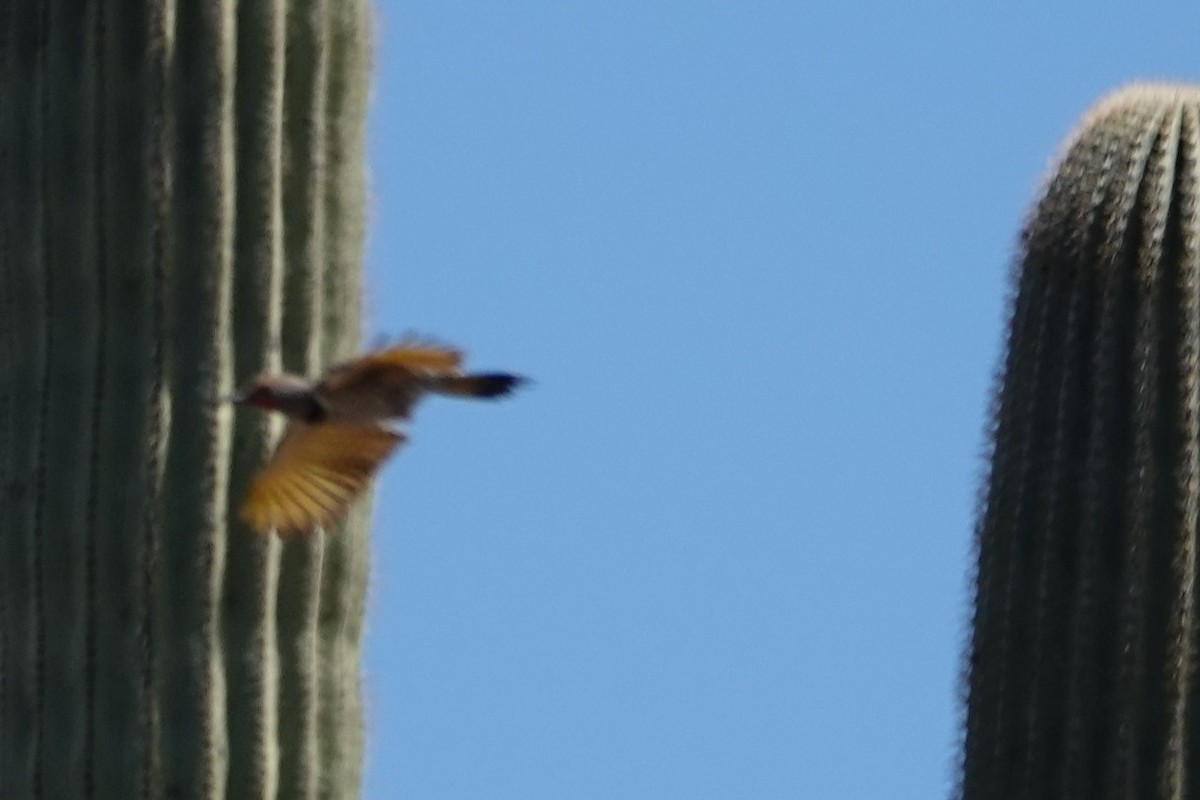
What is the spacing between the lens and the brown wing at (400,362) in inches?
285

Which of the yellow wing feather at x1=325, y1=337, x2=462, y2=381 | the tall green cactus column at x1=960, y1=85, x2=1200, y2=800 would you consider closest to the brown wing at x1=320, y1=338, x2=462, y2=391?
the yellow wing feather at x1=325, y1=337, x2=462, y2=381

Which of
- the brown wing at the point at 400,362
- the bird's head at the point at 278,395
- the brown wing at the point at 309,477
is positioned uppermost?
the brown wing at the point at 400,362

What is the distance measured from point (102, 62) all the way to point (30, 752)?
1.25 metres

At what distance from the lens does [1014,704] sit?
7.25m

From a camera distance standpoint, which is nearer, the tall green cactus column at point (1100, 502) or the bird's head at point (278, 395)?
the bird's head at point (278, 395)

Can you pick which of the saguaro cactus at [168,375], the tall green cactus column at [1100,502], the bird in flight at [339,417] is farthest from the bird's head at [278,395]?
the tall green cactus column at [1100,502]

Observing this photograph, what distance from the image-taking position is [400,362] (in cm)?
723

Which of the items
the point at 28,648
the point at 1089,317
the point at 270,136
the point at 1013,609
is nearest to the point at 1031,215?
the point at 1089,317

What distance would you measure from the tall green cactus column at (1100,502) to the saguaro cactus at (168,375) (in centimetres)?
115

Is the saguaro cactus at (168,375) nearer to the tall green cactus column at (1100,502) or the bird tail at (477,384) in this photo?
the bird tail at (477,384)

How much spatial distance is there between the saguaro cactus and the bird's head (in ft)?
0.64

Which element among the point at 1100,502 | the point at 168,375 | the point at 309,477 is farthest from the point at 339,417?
the point at 1100,502

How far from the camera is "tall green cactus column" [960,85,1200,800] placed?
7199mm

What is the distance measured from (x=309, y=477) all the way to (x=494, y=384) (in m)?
0.39
